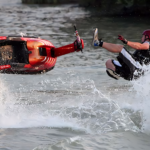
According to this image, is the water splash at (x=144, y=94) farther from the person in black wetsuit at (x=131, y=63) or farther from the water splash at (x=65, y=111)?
the water splash at (x=65, y=111)

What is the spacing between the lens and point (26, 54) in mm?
10289

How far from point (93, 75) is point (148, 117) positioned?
535cm

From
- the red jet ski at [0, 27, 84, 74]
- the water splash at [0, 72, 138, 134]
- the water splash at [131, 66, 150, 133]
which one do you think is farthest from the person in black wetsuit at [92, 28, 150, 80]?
the red jet ski at [0, 27, 84, 74]

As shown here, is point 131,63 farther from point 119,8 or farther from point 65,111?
point 119,8

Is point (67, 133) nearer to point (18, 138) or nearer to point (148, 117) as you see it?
point (18, 138)

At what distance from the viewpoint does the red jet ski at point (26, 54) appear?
1019 cm

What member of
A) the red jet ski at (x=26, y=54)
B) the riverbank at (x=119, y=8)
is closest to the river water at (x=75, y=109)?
the red jet ski at (x=26, y=54)

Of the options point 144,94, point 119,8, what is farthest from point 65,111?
point 119,8

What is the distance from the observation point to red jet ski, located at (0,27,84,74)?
1019cm

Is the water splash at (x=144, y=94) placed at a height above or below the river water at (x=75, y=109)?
above

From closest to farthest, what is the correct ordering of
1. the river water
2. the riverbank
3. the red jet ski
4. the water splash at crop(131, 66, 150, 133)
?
the river water → the water splash at crop(131, 66, 150, 133) → the red jet ski → the riverbank

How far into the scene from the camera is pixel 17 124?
8445mm

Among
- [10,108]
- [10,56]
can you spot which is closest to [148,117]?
[10,108]

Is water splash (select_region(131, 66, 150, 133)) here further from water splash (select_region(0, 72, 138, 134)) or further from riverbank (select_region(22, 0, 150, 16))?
riverbank (select_region(22, 0, 150, 16))
